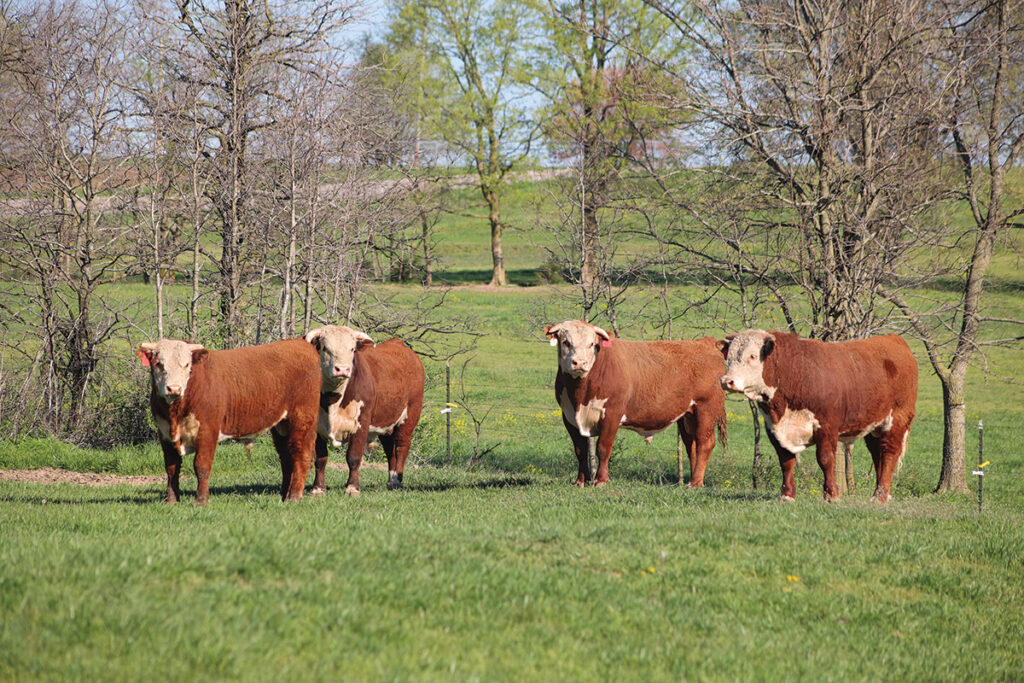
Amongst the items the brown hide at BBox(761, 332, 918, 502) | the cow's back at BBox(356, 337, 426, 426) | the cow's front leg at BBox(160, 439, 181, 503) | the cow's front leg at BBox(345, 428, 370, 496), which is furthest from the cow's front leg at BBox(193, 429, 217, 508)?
the brown hide at BBox(761, 332, 918, 502)

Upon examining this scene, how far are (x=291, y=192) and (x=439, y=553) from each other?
9.94m

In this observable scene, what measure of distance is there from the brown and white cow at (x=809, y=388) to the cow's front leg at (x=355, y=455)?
4742mm

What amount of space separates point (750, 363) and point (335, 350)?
499cm

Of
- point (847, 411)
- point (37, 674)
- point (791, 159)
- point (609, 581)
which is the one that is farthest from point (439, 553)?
point (791, 159)

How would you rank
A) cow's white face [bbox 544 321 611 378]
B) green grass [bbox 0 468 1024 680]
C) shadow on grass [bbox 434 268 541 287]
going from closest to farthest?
green grass [bbox 0 468 1024 680] < cow's white face [bbox 544 321 611 378] < shadow on grass [bbox 434 268 541 287]

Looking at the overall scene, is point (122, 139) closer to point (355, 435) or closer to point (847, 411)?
point (355, 435)

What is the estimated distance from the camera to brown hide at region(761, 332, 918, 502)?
1138 centimetres

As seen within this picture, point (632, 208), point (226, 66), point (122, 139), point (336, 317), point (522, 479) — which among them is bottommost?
point (522, 479)

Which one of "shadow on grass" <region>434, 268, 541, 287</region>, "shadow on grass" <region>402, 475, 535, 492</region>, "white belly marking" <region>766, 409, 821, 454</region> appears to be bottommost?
"shadow on grass" <region>402, 475, 535, 492</region>

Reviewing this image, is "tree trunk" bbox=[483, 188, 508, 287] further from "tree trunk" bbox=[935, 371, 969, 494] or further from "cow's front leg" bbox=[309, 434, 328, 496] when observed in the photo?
"cow's front leg" bbox=[309, 434, 328, 496]

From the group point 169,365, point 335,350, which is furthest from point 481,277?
point 169,365

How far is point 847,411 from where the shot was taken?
38.5 feet

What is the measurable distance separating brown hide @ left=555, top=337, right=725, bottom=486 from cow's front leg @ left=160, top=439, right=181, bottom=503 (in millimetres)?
5085

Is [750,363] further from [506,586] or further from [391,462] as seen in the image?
[391,462]
